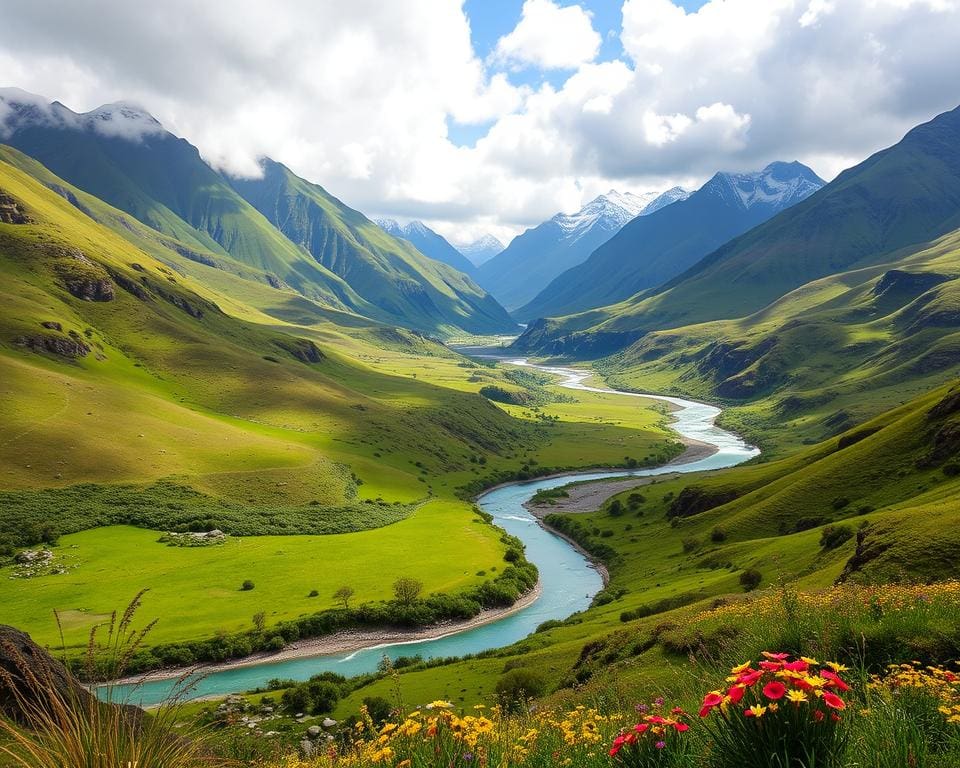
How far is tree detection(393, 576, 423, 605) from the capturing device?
8749cm

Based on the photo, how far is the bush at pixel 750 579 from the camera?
55.4 meters

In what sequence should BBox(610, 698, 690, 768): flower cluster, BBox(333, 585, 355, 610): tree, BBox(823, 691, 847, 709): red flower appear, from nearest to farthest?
1. BBox(823, 691, 847, 709): red flower
2. BBox(610, 698, 690, 768): flower cluster
3. BBox(333, 585, 355, 610): tree

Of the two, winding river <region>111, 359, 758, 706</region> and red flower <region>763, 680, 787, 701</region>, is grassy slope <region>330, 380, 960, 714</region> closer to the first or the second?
winding river <region>111, 359, 758, 706</region>

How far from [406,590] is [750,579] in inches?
1976

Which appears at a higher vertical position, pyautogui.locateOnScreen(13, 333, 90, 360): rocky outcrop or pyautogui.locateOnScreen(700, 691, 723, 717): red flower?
pyautogui.locateOnScreen(13, 333, 90, 360): rocky outcrop

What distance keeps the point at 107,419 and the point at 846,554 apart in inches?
5398

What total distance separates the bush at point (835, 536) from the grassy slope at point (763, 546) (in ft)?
3.78

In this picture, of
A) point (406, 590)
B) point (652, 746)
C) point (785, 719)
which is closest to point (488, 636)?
point (406, 590)

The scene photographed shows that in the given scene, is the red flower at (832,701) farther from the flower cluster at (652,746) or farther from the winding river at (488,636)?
the winding river at (488,636)

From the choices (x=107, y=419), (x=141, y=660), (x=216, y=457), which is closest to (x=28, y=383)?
(x=107, y=419)

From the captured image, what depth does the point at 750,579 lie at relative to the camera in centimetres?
5628

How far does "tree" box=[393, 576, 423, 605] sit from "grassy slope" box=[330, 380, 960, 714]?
925 inches

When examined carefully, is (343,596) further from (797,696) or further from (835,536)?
(797,696)

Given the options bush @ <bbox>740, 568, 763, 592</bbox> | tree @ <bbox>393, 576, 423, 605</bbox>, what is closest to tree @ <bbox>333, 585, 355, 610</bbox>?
tree @ <bbox>393, 576, 423, 605</bbox>
